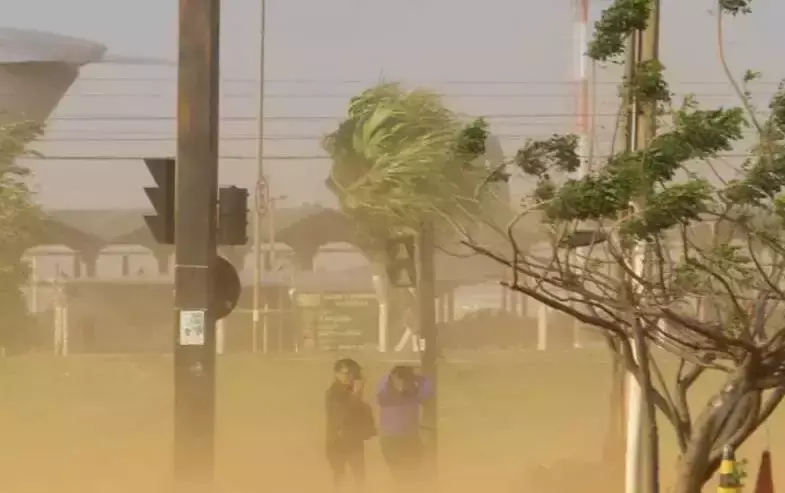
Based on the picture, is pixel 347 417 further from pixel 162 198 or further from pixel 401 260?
pixel 162 198

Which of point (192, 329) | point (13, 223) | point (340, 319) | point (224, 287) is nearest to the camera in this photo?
point (192, 329)

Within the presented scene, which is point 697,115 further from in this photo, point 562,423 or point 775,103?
point 562,423

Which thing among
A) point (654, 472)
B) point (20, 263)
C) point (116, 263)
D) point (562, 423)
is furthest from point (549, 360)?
point (654, 472)

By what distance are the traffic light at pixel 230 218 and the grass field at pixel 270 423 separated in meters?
3.12

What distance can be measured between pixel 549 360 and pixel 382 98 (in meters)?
5.18

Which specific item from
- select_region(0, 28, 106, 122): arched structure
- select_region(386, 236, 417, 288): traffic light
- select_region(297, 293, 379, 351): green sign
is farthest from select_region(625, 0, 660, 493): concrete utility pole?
select_region(0, 28, 106, 122): arched structure

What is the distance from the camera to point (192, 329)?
743 centimetres

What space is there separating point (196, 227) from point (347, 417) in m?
2.21

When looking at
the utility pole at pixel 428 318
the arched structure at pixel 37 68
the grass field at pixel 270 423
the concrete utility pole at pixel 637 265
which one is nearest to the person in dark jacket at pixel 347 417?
the utility pole at pixel 428 318

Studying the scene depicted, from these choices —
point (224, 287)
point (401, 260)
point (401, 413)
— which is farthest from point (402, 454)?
point (224, 287)

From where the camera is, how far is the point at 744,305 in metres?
5.54

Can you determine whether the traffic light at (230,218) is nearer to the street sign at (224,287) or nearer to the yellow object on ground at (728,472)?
the street sign at (224,287)

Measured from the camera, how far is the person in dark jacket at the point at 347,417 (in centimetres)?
872

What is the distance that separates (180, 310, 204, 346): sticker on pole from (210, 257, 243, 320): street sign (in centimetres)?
14
